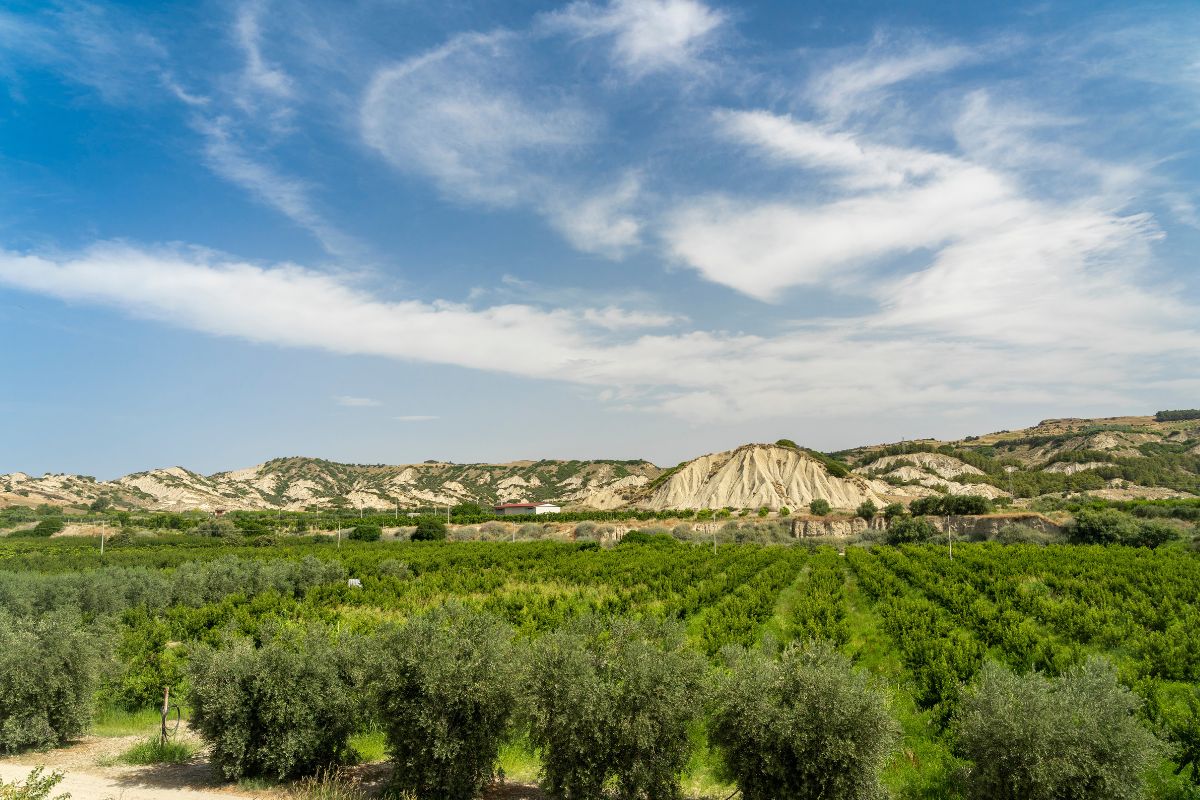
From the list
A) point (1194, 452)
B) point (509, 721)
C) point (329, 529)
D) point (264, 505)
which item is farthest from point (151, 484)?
point (1194, 452)

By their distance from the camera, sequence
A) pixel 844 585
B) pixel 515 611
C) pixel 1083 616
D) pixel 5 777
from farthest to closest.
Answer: pixel 844 585 < pixel 515 611 < pixel 1083 616 < pixel 5 777

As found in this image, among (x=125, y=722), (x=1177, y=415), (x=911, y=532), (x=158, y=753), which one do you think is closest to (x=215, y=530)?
(x=125, y=722)

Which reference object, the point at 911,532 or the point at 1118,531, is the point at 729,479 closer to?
the point at 911,532

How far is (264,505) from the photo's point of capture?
15512 cm

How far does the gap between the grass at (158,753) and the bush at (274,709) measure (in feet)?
7.13

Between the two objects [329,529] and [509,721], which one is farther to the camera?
[329,529]

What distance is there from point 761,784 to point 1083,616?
1668cm

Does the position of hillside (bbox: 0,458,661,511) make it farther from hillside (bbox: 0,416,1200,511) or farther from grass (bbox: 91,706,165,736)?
grass (bbox: 91,706,165,736)

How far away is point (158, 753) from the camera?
1438cm

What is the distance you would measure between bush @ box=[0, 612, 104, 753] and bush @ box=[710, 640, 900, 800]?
1532 centimetres

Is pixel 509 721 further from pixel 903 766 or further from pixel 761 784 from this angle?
pixel 903 766

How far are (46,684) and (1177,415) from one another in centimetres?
24178

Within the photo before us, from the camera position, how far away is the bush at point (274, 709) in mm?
12461

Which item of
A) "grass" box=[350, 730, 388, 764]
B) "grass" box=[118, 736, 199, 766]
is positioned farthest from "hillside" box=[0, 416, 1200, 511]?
"grass" box=[118, 736, 199, 766]
